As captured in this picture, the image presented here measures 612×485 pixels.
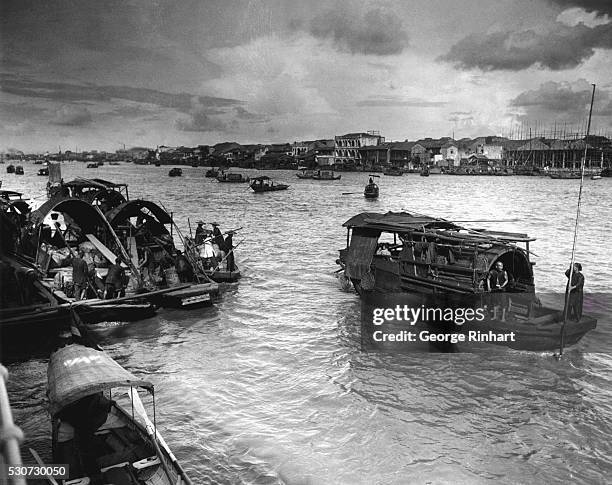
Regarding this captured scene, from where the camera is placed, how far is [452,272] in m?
10.7

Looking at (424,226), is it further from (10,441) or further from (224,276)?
(10,441)

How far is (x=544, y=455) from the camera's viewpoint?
6.82 metres

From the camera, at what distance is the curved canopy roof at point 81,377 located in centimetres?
475

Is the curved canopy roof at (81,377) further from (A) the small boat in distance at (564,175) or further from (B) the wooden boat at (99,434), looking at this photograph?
(A) the small boat in distance at (564,175)

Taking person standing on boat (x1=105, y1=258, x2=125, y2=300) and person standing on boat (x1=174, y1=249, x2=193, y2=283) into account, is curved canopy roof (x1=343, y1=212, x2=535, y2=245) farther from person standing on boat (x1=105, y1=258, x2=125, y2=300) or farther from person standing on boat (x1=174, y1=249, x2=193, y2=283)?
person standing on boat (x1=105, y1=258, x2=125, y2=300)

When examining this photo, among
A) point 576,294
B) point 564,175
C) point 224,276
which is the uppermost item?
point 576,294

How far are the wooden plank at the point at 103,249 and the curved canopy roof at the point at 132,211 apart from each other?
0.79 m

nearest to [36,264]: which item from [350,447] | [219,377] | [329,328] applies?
[219,377]

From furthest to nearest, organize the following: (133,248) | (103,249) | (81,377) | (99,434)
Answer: (133,248)
(103,249)
(99,434)
(81,377)

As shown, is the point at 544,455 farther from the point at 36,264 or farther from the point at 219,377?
the point at 36,264

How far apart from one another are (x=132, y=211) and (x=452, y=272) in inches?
397

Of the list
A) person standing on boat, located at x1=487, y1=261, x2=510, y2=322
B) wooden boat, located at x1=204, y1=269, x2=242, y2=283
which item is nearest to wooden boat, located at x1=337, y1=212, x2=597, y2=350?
person standing on boat, located at x1=487, y1=261, x2=510, y2=322

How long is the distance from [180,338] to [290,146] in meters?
→ 103

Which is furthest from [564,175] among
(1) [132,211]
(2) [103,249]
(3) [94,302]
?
(3) [94,302]
